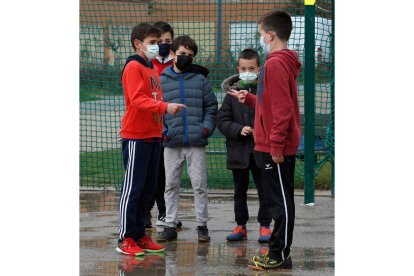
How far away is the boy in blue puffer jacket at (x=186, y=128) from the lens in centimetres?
820

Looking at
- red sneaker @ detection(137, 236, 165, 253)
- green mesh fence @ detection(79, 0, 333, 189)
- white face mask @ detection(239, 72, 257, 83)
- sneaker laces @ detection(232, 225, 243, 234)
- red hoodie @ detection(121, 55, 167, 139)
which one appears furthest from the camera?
green mesh fence @ detection(79, 0, 333, 189)

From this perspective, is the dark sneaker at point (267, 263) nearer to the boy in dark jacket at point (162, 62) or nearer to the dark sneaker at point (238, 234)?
the dark sneaker at point (238, 234)

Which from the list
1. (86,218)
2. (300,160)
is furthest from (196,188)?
(300,160)

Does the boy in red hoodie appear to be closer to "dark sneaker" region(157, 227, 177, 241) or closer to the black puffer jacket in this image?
"dark sneaker" region(157, 227, 177, 241)

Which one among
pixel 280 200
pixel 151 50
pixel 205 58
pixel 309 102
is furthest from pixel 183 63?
pixel 205 58

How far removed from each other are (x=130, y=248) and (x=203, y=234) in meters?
0.89

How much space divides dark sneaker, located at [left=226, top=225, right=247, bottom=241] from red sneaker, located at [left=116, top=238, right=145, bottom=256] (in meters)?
0.98

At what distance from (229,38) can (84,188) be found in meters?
3.37

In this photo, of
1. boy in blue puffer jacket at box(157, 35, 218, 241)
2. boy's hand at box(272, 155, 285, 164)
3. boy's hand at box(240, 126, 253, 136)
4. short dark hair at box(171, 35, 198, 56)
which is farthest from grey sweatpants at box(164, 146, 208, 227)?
boy's hand at box(272, 155, 285, 164)

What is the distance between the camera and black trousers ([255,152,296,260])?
22.6 feet

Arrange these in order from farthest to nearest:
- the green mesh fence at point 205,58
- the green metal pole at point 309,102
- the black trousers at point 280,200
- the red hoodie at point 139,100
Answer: the green mesh fence at point 205,58, the green metal pole at point 309,102, the red hoodie at point 139,100, the black trousers at point 280,200

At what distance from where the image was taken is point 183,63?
818 cm

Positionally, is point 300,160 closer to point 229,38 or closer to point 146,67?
point 229,38

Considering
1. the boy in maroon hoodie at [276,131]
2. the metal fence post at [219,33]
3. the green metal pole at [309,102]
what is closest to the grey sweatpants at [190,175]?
the boy in maroon hoodie at [276,131]
